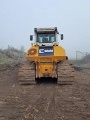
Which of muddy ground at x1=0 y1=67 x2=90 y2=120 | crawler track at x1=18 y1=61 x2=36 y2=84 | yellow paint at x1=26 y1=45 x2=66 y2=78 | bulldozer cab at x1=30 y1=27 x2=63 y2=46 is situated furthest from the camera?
bulldozer cab at x1=30 y1=27 x2=63 y2=46

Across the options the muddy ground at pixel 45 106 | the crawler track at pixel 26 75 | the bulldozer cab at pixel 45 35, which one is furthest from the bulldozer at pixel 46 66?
the muddy ground at pixel 45 106

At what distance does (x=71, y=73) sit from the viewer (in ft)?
59.6

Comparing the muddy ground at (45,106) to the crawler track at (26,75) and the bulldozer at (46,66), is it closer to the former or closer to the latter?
the bulldozer at (46,66)

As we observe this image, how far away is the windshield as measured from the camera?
2047 cm

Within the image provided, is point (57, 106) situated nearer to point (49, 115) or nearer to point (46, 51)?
point (49, 115)

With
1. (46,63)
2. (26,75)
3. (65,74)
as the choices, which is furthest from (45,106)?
(46,63)

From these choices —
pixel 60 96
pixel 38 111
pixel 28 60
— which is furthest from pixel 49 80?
pixel 38 111

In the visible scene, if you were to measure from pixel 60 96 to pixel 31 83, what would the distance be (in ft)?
16.0

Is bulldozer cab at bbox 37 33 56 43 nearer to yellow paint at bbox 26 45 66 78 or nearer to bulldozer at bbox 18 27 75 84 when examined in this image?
bulldozer at bbox 18 27 75 84

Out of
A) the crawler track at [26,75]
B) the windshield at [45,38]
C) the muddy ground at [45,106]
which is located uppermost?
the windshield at [45,38]

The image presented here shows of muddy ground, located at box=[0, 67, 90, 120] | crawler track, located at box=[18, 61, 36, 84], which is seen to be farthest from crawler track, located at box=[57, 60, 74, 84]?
muddy ground, located at box=[0, 67, 90, 120]

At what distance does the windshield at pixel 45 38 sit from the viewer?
20469mm

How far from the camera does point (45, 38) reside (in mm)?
20547

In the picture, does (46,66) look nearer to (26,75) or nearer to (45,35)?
(26,75)
